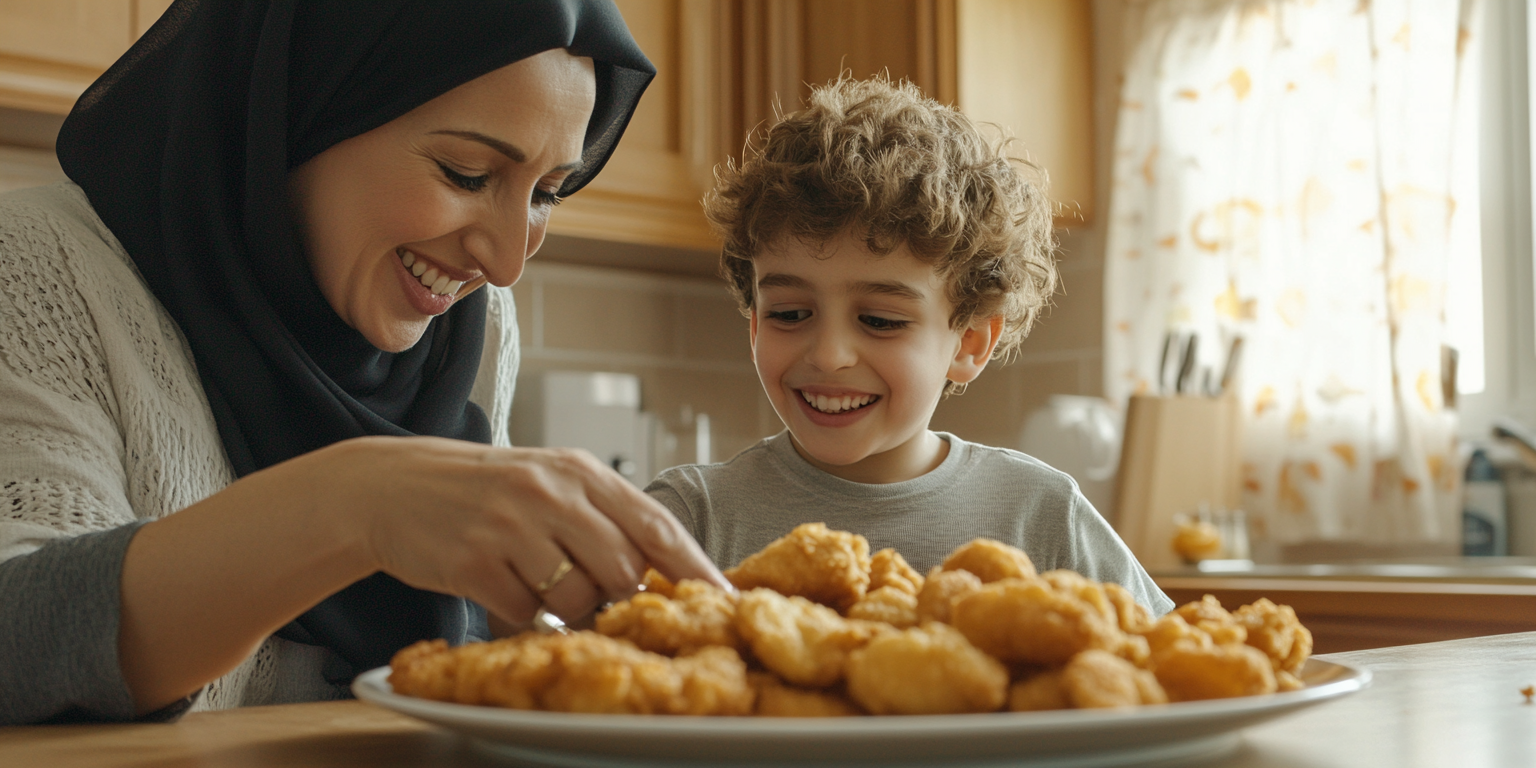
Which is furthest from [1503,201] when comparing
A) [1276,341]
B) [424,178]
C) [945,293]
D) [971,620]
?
[971,620]

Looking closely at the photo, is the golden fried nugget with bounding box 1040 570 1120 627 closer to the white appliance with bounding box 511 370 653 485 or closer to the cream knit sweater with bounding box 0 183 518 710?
the cream knit sweater with bounding box 0 183 518 710

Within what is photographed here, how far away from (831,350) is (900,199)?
0.62 ft

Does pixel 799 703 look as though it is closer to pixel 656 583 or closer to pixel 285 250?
pixel 656 583

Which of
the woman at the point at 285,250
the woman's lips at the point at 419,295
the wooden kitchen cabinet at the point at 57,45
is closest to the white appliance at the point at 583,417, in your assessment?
the wooden kitchen cabinet at the point at 57,45

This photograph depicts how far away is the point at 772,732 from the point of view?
404 millimetres

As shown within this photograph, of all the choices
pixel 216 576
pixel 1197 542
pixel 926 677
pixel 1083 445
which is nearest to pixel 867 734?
pixel 926 677

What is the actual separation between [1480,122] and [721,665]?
2580 millimetres

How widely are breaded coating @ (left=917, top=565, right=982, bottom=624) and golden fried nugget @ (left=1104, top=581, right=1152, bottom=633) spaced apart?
0.20 feet

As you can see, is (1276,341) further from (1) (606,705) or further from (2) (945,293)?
(1) (606,705)

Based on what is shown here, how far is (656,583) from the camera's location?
608mm

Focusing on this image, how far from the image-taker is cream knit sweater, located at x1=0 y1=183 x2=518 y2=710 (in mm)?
850

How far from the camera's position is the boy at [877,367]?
1.27 m

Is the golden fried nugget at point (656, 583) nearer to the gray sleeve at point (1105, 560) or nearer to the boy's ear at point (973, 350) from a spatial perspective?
the gray sleeve at point (1105, 560)

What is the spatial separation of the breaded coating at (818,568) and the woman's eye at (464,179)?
0.67 meters
